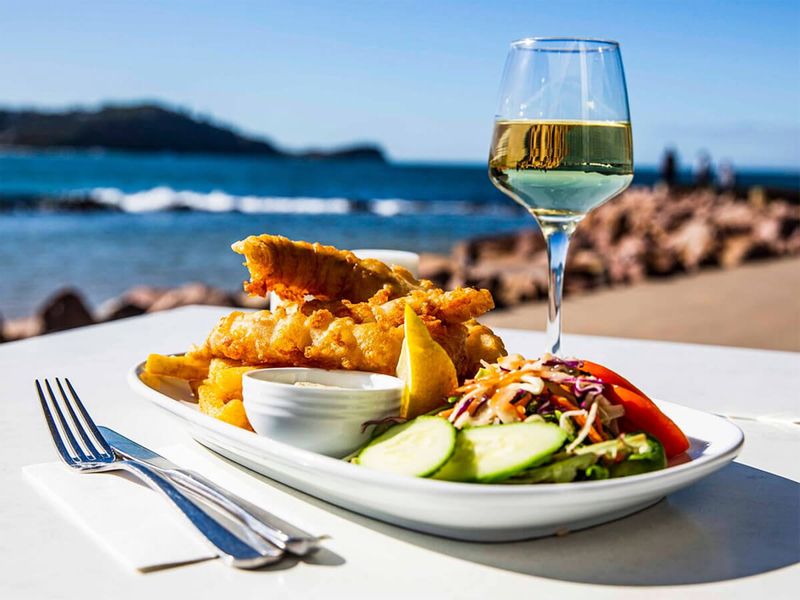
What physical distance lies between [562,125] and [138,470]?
111 centimetres

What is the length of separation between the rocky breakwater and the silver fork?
8973 millimetres

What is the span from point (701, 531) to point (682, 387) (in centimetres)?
110

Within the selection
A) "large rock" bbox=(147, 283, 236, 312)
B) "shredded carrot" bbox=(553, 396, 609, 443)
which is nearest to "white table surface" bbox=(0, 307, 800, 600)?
"shredded carrot" bbox=(553, 396, 609, 443)

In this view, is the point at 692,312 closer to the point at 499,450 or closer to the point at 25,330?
the point at 25,330

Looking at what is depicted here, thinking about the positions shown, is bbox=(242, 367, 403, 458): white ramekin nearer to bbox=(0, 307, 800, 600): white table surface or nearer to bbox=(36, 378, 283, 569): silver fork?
bbox=(0, 307, 800, 600): white table surface

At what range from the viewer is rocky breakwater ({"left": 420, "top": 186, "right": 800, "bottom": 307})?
14312mm

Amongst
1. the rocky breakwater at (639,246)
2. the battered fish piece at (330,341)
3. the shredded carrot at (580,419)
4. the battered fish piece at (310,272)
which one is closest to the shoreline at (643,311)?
the rocky breakwater at (639,246)

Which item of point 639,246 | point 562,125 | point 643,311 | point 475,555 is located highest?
point 562,125

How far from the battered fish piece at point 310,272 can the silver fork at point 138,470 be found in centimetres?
42

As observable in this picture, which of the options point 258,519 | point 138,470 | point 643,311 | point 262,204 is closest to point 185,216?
point 262,204

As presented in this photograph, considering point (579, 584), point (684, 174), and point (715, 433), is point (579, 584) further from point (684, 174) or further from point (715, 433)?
point (684, 174)

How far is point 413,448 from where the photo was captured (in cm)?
133

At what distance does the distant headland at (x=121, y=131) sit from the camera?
65.7 meters

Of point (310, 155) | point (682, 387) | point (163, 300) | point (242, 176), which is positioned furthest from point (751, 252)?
point (310, 155)
